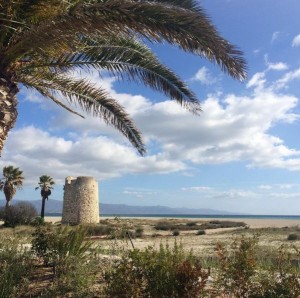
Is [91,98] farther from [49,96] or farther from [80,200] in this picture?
[80,200]

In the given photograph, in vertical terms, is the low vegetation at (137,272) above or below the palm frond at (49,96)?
below

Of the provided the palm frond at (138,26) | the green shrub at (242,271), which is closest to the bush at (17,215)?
the palm frond at (138,26)

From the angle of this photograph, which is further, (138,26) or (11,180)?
(11,180)

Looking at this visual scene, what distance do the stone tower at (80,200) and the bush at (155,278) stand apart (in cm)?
3818

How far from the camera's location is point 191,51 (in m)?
6.27

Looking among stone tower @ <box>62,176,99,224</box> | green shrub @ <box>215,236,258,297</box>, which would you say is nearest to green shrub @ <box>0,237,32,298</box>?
green shrub @ <box>215,236,258,297</box>

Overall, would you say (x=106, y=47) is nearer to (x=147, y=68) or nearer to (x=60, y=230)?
(x=147, y=68)

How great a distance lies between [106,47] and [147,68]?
3.20 feet

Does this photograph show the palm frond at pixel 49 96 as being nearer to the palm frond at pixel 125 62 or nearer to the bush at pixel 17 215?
the palm frond at pixel 125 62

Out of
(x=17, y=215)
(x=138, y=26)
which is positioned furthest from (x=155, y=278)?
(x=17, y=215)

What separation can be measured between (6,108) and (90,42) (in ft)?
7.51

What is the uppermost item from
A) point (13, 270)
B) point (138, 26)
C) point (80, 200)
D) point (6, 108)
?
point (138, 26)

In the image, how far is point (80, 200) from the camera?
42781mm

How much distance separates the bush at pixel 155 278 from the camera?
4098mm
